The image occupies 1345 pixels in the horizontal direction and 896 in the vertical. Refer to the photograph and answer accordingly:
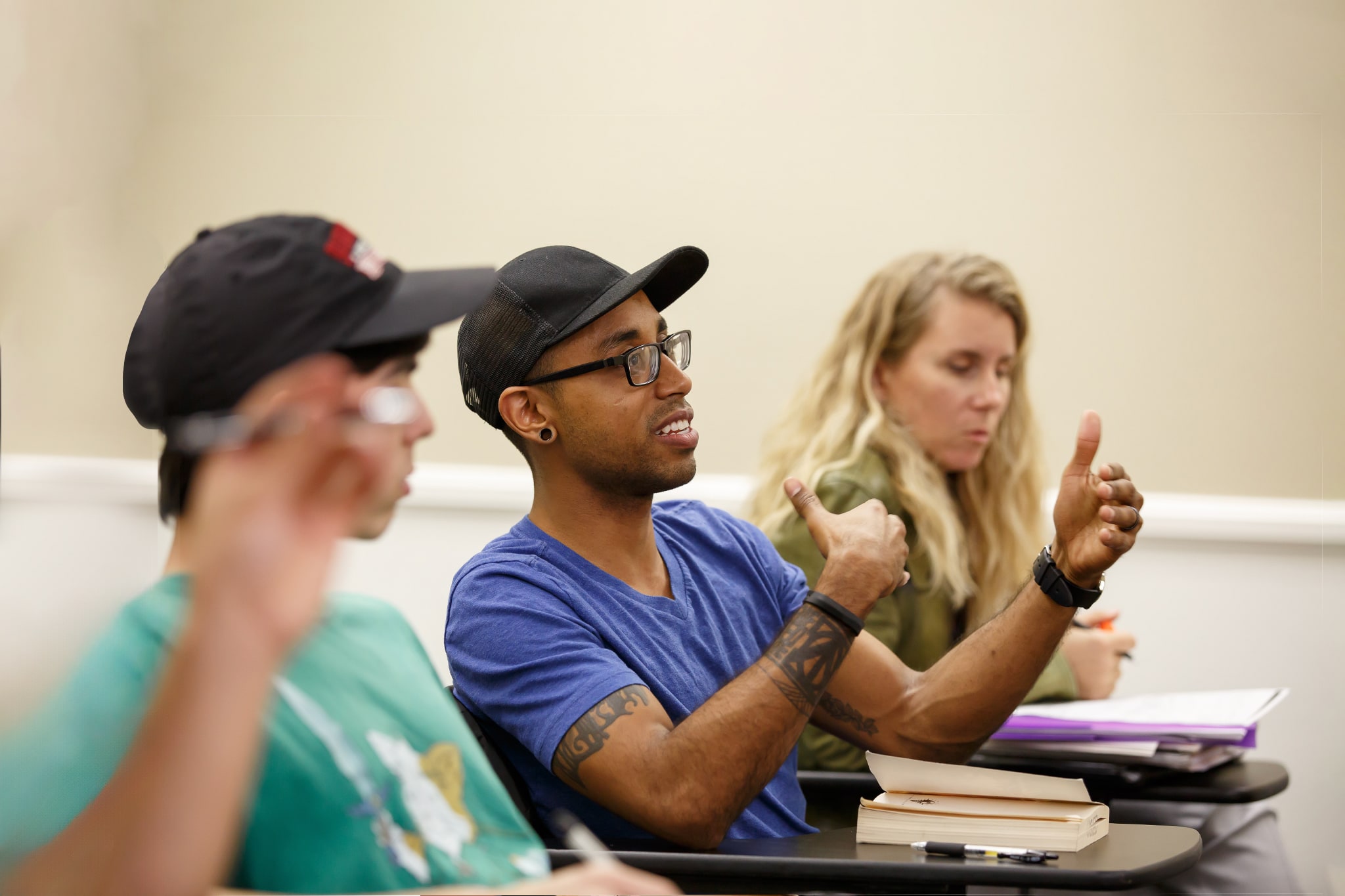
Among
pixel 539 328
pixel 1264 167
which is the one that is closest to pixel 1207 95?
pixel 1264 167

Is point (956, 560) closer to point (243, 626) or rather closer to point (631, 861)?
point (631, 861)

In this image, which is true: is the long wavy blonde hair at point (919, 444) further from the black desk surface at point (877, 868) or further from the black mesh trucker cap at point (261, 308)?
the black mesh trucker cap at point (261, 308)

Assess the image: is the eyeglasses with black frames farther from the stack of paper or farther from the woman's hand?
the woman's hand

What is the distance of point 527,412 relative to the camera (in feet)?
4.94

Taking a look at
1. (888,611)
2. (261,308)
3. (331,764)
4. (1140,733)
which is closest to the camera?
(261,308)

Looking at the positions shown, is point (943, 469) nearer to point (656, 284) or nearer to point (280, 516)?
point (656, 284)

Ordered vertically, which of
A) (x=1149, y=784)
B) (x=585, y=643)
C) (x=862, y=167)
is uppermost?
(x=862, y=167)

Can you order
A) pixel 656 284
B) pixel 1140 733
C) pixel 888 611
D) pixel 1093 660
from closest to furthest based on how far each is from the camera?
pixel 656 284 → pixel 1140 733 → pixel 888 611 → pixel 1093 660

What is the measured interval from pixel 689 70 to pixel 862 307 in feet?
3.04

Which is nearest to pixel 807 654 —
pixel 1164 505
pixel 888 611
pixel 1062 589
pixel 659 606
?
pixel 659 606

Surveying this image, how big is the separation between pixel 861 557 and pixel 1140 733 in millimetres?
610

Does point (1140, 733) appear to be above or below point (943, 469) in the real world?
below

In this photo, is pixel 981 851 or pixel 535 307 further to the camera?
pixel 535 307

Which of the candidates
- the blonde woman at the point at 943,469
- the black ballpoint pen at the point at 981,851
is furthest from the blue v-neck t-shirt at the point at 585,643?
the blonde woman at the point at 943,469
